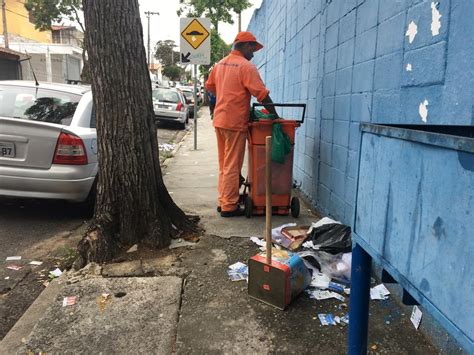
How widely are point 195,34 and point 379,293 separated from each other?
8.50m

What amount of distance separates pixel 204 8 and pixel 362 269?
1225 inches

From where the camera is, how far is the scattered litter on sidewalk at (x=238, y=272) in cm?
351

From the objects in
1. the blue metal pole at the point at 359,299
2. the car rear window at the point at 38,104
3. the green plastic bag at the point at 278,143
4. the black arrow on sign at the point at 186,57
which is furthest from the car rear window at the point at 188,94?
the blue metal pole at the point at 359,299

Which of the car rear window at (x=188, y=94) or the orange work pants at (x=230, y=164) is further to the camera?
the car rear window at (x=188, y=94)

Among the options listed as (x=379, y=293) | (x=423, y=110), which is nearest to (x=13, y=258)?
(x=379, y=293)

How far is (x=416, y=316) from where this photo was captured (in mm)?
2736

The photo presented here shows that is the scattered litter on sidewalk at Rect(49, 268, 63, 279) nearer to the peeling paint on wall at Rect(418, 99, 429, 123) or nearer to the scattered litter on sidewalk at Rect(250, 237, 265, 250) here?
the scattered litter on sidewalk at Rect(250, 237, 265, 250)

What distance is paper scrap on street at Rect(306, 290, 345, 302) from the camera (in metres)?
3.19

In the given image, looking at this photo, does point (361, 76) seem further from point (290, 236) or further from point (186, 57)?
point (186, 57)

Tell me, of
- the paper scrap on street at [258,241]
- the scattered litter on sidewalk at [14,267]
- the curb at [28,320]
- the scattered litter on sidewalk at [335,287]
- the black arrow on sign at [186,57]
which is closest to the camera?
the curb at [28,320]

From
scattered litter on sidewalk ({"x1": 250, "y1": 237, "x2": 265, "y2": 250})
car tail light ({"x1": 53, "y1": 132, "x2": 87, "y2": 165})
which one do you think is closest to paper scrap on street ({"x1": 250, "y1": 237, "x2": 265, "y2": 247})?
scattered litter on sidewalk ({"x1": 250, "y1": 237, "x2": 265, "y2": 250})

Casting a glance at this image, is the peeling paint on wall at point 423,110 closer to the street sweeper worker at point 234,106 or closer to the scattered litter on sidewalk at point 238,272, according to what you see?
the scattered litter on sidewalk at point 238,272

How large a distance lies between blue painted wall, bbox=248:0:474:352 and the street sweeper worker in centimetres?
81

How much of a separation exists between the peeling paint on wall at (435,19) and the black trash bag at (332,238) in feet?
6.32
